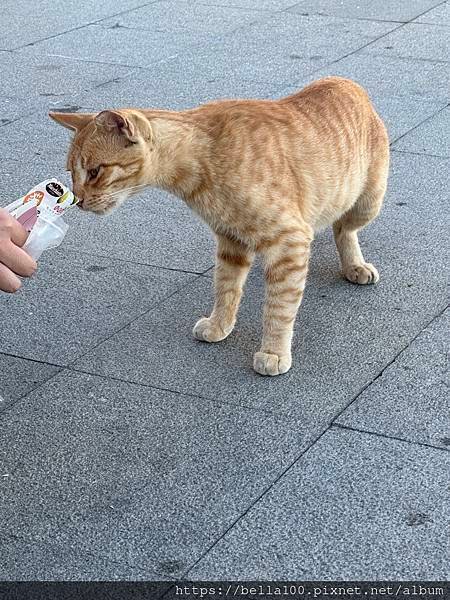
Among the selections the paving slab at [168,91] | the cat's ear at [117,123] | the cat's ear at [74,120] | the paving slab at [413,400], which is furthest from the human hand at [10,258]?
the paving slab at [168,91]

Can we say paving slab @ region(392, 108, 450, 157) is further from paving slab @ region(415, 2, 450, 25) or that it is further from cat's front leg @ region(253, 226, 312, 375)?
paving slab @ region(415, 2, 450, 25)

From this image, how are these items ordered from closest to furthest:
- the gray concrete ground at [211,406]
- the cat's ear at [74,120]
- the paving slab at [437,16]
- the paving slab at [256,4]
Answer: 1. the gray concrete ground at [211,406]
2. the cat's ear at [74,120]
3. the paving slab at [437,16]
4. the paving slab at [256,4]

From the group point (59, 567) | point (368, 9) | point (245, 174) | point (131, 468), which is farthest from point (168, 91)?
point (59, 567)

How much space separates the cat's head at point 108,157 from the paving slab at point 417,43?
5.13 meters

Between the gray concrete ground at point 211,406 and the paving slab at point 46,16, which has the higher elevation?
the gray concrete ground at point 211,406

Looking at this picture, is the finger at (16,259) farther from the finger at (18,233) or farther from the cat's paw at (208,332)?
the cat's paw at (208,332)

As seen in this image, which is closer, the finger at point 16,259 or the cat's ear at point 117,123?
the finger at point 16,259

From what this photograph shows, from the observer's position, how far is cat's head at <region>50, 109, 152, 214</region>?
411 centimetres

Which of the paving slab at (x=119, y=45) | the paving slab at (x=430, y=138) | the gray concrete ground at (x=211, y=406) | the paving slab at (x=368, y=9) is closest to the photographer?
the gray concrete ground at (x=211, y=406)

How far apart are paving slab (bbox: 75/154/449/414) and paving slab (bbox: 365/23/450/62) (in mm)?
3362

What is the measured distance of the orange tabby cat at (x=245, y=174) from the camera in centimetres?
420

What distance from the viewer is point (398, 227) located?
5.90 metres

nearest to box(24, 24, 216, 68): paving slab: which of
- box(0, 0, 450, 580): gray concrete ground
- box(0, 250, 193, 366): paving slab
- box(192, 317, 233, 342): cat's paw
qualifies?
box(0, 0, 450, 580): gray concrete ground

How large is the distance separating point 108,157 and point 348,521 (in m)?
1.74
